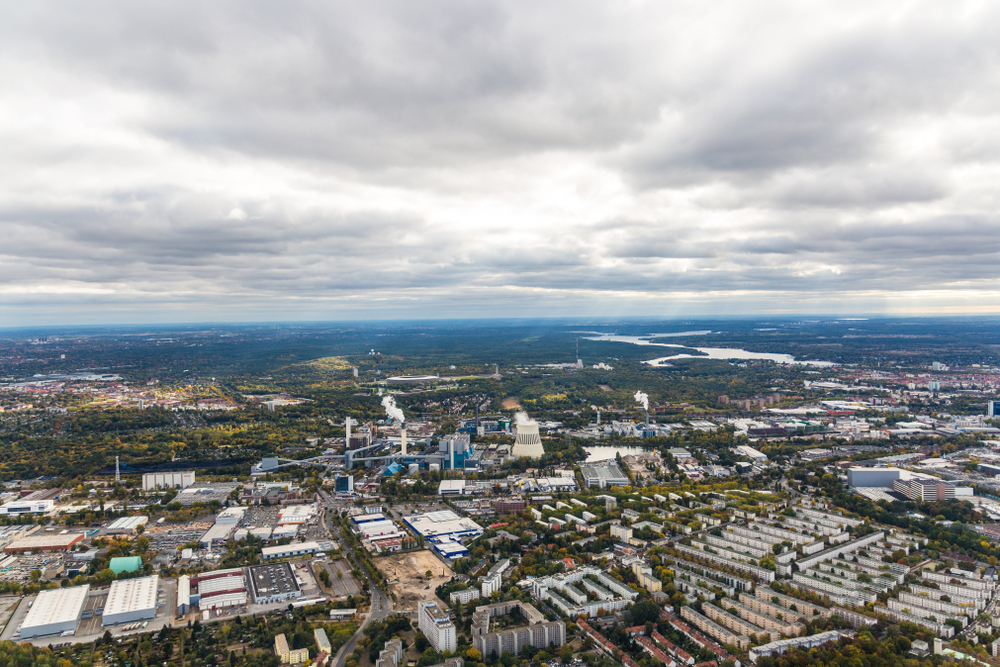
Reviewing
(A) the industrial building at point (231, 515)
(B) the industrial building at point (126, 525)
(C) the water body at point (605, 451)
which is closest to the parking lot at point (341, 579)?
(A) the industrial building at point (231, 515)

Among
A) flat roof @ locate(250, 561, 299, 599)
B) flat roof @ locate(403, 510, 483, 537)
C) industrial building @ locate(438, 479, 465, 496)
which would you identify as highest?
flat roof @ locate(250, 561, 299, 599)

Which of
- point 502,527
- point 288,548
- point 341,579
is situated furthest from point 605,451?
point 341,579

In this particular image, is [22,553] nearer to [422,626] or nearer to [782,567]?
[422,626]

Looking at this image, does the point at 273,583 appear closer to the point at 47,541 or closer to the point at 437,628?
the point at 437,628

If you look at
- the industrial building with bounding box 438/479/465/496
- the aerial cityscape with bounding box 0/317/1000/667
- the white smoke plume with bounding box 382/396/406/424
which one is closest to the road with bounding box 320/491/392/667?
the aerial cityscape with bounding box 0/317/1000/667

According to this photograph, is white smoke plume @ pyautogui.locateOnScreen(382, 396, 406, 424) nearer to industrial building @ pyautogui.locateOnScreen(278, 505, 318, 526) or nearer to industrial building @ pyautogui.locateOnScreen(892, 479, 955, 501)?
industrial building @ pyautogui.locateOnScreen(278, 505, 318, 526)

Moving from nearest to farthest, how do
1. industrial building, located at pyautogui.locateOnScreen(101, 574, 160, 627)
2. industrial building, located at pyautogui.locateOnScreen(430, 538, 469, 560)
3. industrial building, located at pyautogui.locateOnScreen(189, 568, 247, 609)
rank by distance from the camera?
industrial building, located at pyautogui.locateOnScreen(101, 574, 160, 627) < industrial building, located at pyautogui.locateOnScreen(189, 568, 247, 609) < industrial building, located at pyautogui.locateOnScreen(430, 538, 469, 560)
